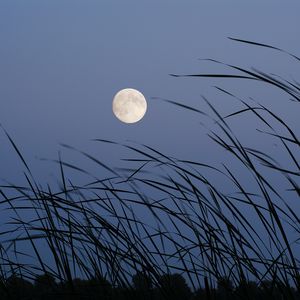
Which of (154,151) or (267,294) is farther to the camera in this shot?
(154,151)

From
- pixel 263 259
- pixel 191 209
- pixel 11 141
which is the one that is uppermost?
pixel 11 141

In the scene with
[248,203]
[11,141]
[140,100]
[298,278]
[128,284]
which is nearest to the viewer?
[298,278]

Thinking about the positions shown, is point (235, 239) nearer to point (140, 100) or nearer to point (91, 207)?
point (91, 207)

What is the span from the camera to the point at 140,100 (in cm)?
1523

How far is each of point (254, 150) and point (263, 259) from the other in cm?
36

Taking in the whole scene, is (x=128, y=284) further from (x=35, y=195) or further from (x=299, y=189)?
(x=299, y=189)

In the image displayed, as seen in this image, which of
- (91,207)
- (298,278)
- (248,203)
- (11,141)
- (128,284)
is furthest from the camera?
(91,207)

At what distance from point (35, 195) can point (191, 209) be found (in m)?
0.57

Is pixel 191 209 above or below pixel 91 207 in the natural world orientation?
below

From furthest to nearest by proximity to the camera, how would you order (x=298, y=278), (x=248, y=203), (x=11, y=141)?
(x=11, y=141), (x=248, y=203), (x=298, y=278)

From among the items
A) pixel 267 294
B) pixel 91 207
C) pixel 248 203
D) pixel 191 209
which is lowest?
pixel 267 294

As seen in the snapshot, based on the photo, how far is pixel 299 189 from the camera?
4.91ft

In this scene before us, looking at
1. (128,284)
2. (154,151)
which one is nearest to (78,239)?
(128,284)

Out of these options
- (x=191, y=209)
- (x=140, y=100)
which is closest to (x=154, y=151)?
(x=191, y=209)
